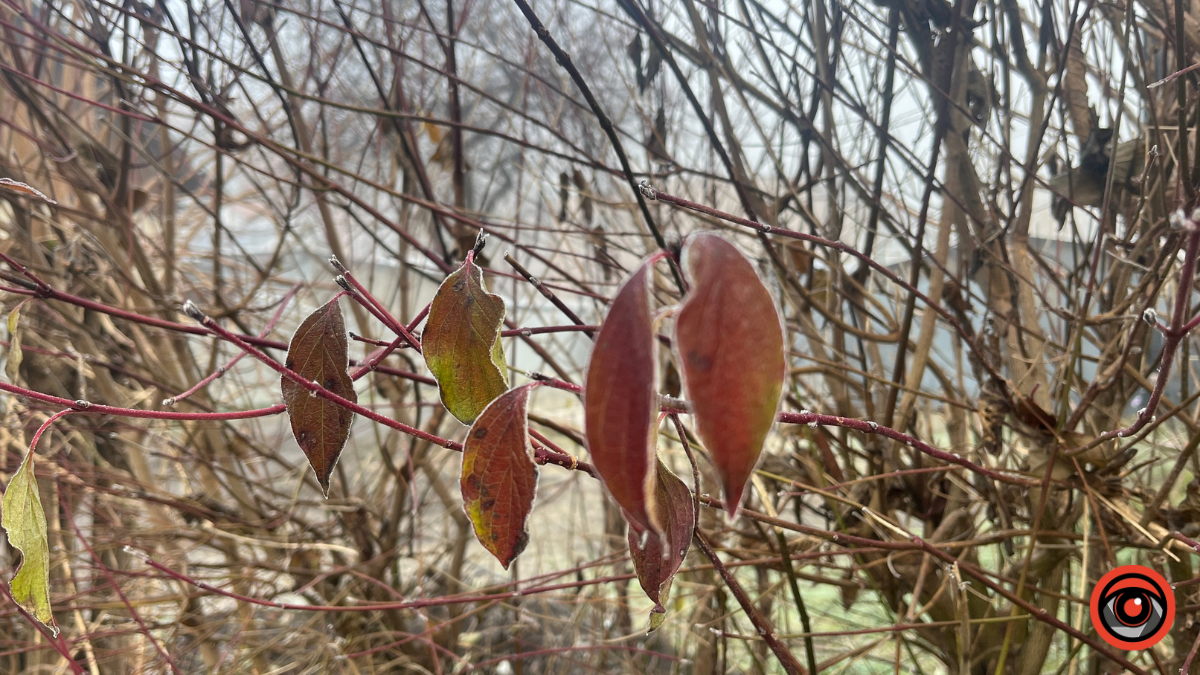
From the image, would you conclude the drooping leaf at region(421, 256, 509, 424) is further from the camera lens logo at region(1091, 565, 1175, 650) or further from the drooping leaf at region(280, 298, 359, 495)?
the camera lens logo at region(1091, 565, 1175, 650)

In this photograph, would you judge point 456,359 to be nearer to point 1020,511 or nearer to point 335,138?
point 1020,511

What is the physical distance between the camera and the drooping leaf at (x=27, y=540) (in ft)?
0.75

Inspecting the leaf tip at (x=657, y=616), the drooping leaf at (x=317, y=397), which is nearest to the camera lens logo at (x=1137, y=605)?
the leaf tip at (x=657, y=616)

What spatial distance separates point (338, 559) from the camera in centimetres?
104

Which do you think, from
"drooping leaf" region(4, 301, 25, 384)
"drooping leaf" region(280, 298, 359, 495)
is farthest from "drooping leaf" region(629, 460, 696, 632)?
"drooping leaf" region(4, 301, 25, 384)

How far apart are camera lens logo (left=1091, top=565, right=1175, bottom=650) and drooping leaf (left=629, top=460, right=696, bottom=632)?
0.29 m

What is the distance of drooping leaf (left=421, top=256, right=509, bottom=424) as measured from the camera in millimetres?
237

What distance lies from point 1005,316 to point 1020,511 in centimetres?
18

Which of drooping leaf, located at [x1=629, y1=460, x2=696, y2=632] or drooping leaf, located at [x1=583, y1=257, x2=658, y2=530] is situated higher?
drooping leaf, located at [x1=583, y1=257, x2=658, y2=530]

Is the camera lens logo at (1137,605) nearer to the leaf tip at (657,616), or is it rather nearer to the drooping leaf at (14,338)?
the leaf tip at (657,616)

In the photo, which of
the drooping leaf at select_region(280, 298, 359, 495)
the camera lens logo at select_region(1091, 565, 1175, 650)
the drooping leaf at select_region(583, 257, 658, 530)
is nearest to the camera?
the drooping leaf at select_region(583, 257, 658, 530)

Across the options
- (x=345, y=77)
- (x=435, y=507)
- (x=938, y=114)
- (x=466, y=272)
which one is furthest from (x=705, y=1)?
→ (x=435, y=507)

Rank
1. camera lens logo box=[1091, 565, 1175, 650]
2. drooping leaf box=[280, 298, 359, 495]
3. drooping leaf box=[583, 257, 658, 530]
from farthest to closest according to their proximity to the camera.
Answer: camera lens logo box=[1091, 565, 1175, 650]
drooping leaf box=[280, 298, 359, 495]
drooping leaf box=[583, 257, 658, 530]

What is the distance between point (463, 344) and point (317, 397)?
62 millimetres
